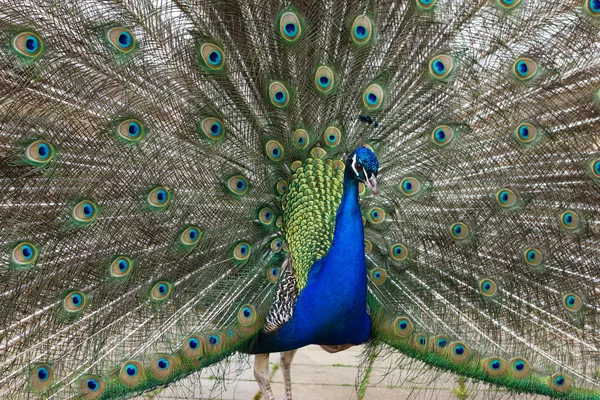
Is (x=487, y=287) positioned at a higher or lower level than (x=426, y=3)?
lower

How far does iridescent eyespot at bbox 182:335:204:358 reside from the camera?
243 centimetres

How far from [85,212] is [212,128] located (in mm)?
511

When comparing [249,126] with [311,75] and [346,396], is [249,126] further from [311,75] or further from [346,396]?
[346,396]

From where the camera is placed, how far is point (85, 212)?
2.35 meters

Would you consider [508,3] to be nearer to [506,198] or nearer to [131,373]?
[506,198]

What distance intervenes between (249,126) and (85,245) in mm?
696

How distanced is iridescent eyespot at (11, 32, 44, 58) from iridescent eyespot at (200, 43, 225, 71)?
20.1 inches

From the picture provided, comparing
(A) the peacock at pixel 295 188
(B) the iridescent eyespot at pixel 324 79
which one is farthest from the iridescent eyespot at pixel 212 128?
(B) the iridescent eyespot at pixel 324 79

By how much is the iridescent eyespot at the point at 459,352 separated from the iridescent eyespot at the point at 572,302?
0.40 metres

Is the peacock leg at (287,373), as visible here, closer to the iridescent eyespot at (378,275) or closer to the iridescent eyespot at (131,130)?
the iridescent eyespot at (378,275)

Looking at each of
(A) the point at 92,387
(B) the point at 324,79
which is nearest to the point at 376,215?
(B) the point at 324,79

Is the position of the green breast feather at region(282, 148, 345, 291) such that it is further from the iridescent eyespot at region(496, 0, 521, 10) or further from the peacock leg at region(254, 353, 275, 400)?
the iridescent eyespot at region(496, 0, 521, 10)

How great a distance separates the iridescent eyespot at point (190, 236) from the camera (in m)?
2.52

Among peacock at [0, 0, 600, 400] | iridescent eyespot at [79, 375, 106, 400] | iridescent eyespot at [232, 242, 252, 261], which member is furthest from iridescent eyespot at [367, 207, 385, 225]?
iridescent eyespot at [79, 375, 106, 400]
